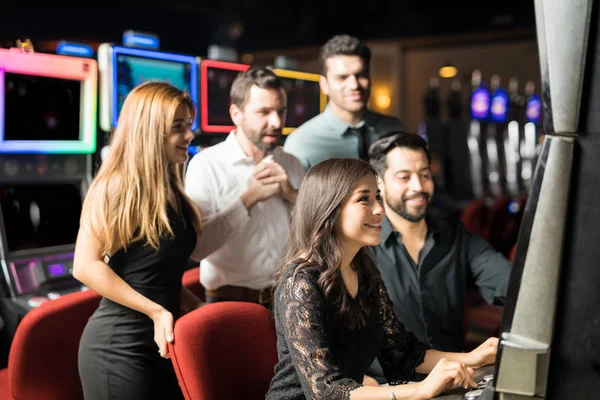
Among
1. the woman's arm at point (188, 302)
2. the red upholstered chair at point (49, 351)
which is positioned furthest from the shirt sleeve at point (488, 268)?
the red upholstered chair at point (49, 351)

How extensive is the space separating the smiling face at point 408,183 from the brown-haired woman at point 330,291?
62 cm

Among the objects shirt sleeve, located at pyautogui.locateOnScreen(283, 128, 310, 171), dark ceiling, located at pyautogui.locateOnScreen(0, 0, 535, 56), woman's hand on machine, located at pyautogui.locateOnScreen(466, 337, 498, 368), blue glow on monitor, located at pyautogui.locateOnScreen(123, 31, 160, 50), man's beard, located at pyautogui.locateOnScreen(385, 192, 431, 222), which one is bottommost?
woman's hand on machine, located at pyautogui.locateOnScreen(466, 337, 498, 368)

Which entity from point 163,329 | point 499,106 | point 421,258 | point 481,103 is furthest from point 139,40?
point 499,106

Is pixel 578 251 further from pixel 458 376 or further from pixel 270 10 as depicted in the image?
pixel 270 10

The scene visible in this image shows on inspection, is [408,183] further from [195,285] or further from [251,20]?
[251,20]

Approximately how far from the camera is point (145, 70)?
10.8 ft

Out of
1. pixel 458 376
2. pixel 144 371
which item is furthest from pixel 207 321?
pixel 458 376

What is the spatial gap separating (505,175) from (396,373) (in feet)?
24.9

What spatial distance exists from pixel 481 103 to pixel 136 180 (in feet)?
25.6

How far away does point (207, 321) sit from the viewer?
1763 millimetres

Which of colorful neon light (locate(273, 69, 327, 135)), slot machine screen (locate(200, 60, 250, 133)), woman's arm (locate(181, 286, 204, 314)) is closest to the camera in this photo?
woman's arm (locate(181, 286, 204, 314))

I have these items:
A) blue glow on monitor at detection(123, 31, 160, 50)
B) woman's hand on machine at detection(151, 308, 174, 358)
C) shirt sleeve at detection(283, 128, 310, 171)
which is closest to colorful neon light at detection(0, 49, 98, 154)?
blue glow on monitor at detection(123, 31, 160, 50)

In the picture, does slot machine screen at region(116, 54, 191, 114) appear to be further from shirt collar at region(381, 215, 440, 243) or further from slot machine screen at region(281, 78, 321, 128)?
shirt collar at region(381, 215, 440, 243)

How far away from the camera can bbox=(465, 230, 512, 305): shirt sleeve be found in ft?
7.73
